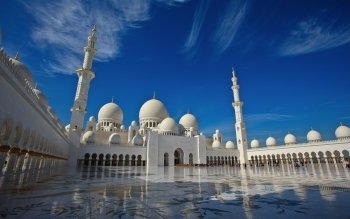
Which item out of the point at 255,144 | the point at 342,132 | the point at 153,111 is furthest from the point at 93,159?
the point at 342,132

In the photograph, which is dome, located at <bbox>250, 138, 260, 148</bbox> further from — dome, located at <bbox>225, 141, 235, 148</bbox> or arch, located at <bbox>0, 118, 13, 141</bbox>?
arch, located at <bbox>0, 118, 13, 141</bbox>

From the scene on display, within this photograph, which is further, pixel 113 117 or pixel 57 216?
pixel 113 117

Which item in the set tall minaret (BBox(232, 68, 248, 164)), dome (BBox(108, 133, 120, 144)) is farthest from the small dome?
tall minaret (BBox(232, 68, 248, 164))

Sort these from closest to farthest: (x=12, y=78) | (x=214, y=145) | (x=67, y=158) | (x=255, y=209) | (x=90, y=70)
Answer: (x=255, y=209), (x=12, y=78), (x=67, y=158), (x=90, y=70), (x=214, y=145)

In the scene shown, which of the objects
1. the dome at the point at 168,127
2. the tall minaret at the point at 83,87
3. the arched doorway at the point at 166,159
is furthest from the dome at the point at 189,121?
the tall minaret at the point at 83,87

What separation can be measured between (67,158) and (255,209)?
86.9 ft

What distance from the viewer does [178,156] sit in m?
34.5

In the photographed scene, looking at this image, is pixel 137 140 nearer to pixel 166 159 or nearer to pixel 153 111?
pixel 166 159

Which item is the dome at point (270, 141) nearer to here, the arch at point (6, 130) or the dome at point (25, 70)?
the dome at point (25, 70)

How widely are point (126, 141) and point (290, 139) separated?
29512mm

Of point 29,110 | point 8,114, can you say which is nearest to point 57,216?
point 8,114

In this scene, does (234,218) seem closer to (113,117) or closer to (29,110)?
(29,110)

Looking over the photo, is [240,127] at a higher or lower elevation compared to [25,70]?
higher

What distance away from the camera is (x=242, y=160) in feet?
123
